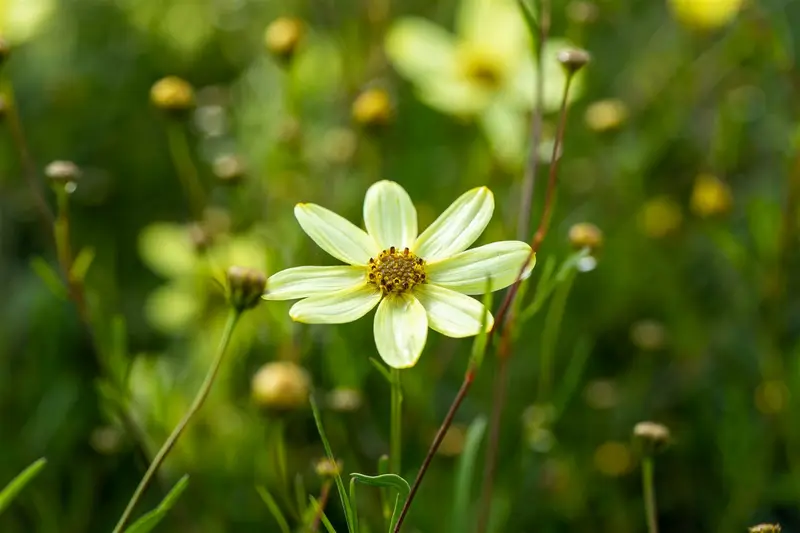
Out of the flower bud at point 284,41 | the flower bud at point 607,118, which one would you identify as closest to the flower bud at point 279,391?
the flower bud at point 284,41

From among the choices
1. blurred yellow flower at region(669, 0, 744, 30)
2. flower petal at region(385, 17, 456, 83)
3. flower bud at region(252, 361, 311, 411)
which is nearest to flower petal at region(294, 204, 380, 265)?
flower bud at region(252, 361, 311, 411)

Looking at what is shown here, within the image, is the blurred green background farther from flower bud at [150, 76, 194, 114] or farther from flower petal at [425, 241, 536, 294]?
flower petal at [425, 241, 536, 294]

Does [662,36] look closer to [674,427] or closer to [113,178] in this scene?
[674,427]

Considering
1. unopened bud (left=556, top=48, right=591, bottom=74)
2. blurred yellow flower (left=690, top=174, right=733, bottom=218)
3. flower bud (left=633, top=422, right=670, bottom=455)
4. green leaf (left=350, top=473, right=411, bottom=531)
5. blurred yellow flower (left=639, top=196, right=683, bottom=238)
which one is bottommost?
green leaf (left=350, top=473, right=411, bottom=531)

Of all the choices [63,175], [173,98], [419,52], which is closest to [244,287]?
[63,175]

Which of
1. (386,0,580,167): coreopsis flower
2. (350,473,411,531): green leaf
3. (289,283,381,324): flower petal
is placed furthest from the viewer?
(386,0,580,167): coreopsis flower

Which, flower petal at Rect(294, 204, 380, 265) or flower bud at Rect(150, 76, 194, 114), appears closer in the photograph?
flower petal at Rect(294, 204, 380, 265)

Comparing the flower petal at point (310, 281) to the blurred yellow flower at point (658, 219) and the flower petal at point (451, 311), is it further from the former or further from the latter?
the blurred yellow flower at point (658, 219)
